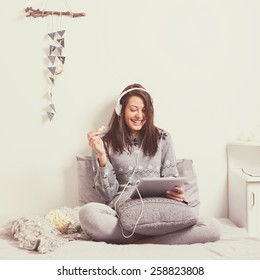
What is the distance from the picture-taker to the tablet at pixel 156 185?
1480mm

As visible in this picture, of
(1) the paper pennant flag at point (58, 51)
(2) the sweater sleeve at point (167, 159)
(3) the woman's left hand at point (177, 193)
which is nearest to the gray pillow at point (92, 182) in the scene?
(2) the sweater sleeve at point (167, 159)

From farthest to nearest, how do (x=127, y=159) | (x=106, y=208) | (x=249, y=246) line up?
(x=127, y=159)
(x=106, y=208)
(x=249, y=246)

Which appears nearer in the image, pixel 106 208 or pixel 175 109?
pixel 106 208

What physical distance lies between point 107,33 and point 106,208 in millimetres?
976

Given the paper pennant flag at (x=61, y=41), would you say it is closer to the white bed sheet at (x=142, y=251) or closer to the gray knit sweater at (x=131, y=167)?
the gray knit sweater at (x=131, y=167)

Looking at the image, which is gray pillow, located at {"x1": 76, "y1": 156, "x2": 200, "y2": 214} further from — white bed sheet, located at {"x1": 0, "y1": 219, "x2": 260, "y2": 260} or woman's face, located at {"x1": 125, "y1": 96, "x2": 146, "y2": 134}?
white bed sheet, located at {"x1": 0, "y1": 219, "x2": 260, "y2": 260}

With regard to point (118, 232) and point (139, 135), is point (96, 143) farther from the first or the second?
point (118, 232)

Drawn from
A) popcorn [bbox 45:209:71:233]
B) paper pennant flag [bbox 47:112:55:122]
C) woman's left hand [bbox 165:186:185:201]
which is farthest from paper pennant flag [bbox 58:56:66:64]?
woman's left hand [bbox 165:186:185:201]

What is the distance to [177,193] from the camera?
163 cm

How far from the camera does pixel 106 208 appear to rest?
66.5 inches

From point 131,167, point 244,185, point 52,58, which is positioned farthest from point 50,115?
point 244,185

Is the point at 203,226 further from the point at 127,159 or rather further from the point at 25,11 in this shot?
the point at 25,11

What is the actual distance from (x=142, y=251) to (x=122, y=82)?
1048mm

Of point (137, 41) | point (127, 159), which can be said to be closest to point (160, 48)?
point (137, 41)
